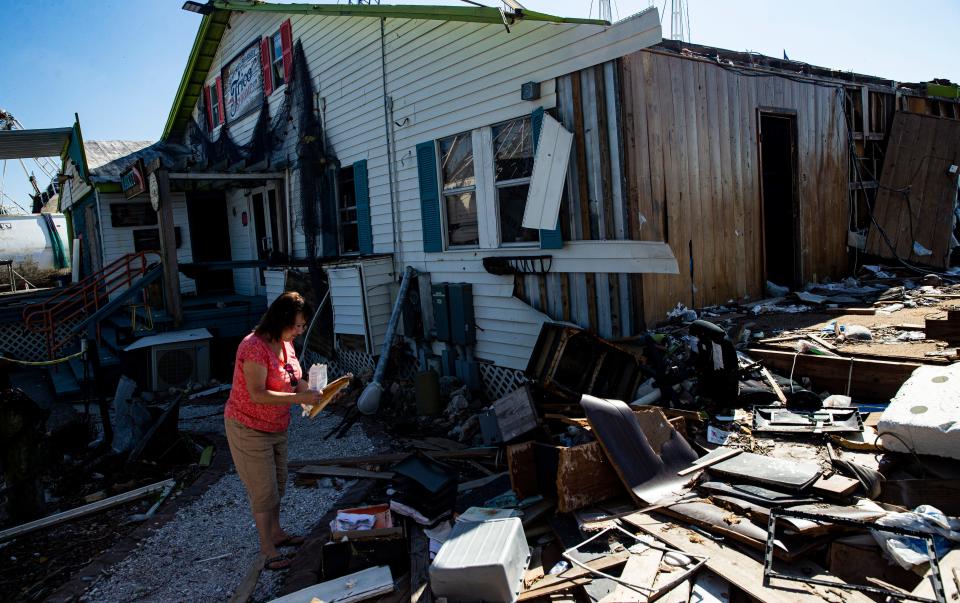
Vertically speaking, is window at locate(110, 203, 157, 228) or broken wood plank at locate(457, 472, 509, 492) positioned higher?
window at locate(110, 203, 157, 228)

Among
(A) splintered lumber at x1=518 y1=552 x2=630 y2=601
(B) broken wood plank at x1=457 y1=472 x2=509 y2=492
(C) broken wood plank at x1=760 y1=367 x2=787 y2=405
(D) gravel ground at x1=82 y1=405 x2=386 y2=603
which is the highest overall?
(C) broken wood plank at x1=760 y1=367 x2=787 y2=405

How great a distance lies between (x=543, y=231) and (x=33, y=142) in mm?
15486

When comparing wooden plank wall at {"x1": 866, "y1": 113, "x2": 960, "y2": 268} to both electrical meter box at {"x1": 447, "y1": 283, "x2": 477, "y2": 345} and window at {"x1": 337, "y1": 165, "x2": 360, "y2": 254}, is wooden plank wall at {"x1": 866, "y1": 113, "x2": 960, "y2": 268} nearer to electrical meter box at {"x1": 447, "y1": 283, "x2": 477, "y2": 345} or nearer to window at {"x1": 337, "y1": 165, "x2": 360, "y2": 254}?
electrical meter box at {"x1": 447, "y1": 283, "x2": 477, "y2": 345}

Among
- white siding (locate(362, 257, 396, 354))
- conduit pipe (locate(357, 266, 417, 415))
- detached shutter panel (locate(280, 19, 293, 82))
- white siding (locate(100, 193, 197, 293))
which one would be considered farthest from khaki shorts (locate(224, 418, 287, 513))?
white siding (locate(100, 193, 197, 293))

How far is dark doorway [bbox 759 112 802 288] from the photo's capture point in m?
8.55

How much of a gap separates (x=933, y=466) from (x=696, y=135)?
174 inches

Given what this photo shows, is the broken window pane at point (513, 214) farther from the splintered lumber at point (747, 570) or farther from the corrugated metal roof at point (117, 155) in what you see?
the corrugated metal roof at point (117, 155)

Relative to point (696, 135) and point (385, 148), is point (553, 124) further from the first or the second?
point (385, 148)

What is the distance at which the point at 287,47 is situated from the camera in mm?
11781

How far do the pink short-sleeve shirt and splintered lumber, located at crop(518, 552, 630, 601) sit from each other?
2.01 metres

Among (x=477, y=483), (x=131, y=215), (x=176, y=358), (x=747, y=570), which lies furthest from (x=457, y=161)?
(x=131, y=215)

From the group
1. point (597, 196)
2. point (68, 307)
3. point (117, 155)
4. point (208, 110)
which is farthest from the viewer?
point (117, 155)

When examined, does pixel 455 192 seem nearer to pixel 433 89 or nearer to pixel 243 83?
pixel 433 89

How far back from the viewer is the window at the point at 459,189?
7.91 meters
